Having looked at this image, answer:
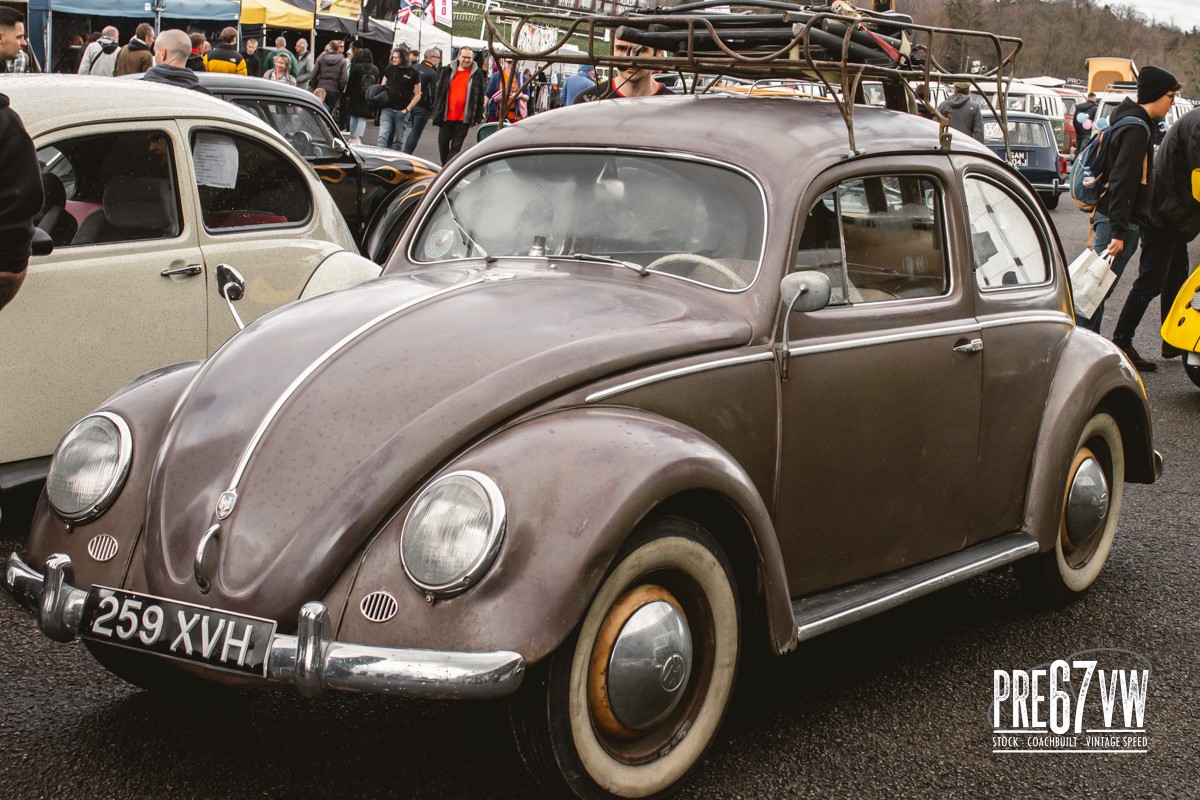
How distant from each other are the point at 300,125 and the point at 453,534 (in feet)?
25.7

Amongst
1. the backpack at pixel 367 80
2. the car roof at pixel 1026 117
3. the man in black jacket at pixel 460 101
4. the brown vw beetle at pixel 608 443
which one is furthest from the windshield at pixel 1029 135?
the brown vw beetle at pixel 608 443

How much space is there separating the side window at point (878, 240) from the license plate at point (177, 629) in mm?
1864

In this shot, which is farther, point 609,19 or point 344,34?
point 344,34

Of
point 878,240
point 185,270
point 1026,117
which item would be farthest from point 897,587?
point 1026,117

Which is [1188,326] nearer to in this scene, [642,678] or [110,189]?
[110,189]

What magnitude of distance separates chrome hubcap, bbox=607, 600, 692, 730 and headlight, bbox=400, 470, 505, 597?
429 mm

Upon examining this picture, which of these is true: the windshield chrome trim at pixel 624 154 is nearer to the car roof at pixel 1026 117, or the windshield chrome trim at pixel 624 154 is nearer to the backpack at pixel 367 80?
the backpack at pixel 367 80

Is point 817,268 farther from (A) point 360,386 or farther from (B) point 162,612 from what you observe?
(B) point 162,612

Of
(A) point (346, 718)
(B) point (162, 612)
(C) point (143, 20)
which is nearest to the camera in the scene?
(B) point (162, 612)

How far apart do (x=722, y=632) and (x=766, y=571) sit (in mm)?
194

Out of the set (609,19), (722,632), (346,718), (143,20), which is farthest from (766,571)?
(143,20)

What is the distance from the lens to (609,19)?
4.36 meters

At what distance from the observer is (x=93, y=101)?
18.0ft

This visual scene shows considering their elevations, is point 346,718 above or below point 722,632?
below
